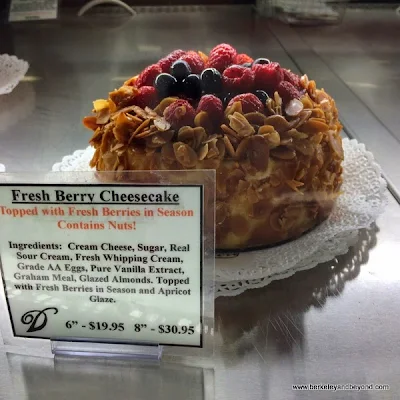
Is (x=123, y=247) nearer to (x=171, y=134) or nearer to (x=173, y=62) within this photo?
(x=171, y=134)

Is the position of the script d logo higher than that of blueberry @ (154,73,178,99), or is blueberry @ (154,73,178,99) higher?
blueberry @ (154,73,178,99)

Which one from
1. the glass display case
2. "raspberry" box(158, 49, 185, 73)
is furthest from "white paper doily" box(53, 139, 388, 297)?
"raspberry" box(158, 49, 185, 73)

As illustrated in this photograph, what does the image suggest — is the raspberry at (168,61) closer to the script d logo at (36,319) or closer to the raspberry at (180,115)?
the raspberry at (180,115)

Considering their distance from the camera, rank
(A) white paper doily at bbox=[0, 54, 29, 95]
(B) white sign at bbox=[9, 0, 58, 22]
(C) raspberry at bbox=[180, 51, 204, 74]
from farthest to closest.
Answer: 1. (B) white sign at bbox=[9, 0, 58, 22]
2. (A) white paper doily at bbox=[0, 54, 29, 95]
3. (C) raspberry at bbox=[180, 51, 204, 74]

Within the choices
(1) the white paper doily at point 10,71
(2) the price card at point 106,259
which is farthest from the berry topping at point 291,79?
(1) the white paper doily at point 10,71

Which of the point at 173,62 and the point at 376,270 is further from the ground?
the point at 173,62

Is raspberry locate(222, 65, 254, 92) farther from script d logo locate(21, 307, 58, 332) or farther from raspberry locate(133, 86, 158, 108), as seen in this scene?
script d logo locate(21, 307, 58, 332)

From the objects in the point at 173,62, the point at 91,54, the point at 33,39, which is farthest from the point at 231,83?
the point at 33,39
